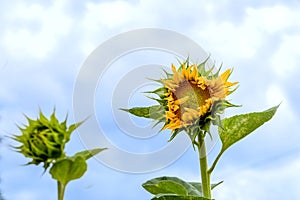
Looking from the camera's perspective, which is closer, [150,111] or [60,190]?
[60,190]

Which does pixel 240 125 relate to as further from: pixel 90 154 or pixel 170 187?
pixel 90 154

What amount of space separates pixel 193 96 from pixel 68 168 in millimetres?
447

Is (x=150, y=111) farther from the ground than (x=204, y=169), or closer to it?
farther from the ground

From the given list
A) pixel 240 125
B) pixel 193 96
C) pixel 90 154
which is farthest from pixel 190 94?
pixel 90 154

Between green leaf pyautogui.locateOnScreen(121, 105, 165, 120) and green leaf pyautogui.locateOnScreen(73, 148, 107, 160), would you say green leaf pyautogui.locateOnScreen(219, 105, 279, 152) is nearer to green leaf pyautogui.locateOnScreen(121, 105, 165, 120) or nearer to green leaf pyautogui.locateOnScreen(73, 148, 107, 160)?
green leaf pyautogui.locateOnScreen(121, 105, 165, 120)

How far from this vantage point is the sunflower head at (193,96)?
4.40 ft

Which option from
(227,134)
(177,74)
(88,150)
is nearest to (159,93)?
(177,74)

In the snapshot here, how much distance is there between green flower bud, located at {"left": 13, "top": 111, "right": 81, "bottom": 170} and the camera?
1007 millimetres

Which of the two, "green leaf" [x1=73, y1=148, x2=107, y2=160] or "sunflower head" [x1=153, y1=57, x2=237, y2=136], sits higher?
"sunflower head" [x1=153, y1=57, x2=237, y2=136]

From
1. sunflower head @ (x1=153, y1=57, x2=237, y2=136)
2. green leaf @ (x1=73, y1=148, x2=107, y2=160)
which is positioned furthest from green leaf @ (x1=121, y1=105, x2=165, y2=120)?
green leaf @ (x1=73, y1=148, x2=107, y2=160)

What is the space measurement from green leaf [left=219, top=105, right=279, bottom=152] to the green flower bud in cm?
44

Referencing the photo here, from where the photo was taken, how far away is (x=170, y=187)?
137cm

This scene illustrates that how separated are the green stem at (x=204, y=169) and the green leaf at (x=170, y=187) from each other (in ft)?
0.13

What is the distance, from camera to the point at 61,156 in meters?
1.02
